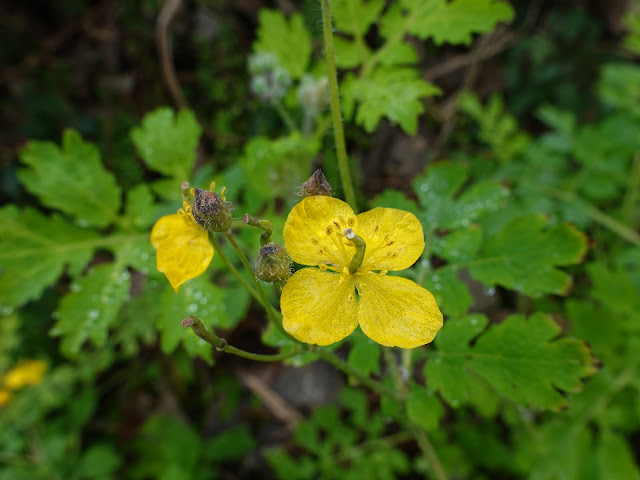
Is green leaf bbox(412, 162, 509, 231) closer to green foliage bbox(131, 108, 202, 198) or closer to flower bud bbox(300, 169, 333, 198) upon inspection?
flower bud bbox(300, 169, 333, 198)

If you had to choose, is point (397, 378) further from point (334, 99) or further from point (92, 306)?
point (92, 306)

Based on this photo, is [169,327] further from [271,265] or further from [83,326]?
[271,265]

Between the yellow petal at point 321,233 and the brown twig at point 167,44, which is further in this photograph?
the brown twig at point 167,44

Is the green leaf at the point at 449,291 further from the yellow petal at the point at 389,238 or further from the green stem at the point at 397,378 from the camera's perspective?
the yellow petal at the point at 389,238

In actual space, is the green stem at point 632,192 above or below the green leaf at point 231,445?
above

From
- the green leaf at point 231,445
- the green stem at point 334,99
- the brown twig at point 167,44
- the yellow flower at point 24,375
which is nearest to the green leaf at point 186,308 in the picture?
the green stem at point 334,99

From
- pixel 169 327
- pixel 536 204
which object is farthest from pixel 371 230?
pixel 536 204

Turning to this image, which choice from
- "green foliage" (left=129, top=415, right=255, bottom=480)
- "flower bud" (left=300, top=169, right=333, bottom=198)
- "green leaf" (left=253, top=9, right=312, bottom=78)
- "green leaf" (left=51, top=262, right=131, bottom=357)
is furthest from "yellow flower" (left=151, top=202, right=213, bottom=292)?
"green foliage" (left=129, top=415, right=255, bottom=480)
